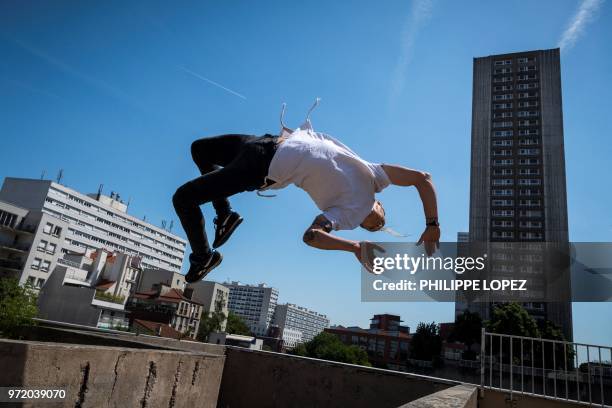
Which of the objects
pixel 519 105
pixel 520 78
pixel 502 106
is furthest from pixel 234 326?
pixel 520 78

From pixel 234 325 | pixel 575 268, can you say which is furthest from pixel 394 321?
pixel 575 268

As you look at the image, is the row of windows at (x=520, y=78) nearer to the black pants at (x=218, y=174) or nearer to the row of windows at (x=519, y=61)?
the row of windows at (x=519, y=61)

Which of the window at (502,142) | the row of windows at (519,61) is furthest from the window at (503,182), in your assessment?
the row of windows at (519,61)

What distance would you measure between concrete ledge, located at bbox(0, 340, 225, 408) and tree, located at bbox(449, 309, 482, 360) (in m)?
63.2

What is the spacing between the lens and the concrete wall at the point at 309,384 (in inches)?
217

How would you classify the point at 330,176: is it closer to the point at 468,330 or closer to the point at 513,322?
the point at 513,322

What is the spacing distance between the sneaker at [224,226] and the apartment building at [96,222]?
248ft

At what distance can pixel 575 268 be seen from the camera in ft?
168

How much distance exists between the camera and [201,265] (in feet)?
10.8

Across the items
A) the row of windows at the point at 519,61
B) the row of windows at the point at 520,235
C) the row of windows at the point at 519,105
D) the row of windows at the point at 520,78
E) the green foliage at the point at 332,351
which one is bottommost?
the green foliage at the point at 332,351

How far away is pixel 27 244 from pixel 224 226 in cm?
6000

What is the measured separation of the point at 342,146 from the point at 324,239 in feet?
2.44

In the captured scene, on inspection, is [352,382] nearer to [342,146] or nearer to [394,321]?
[342,146]

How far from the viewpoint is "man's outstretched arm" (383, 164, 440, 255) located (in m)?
2.98
